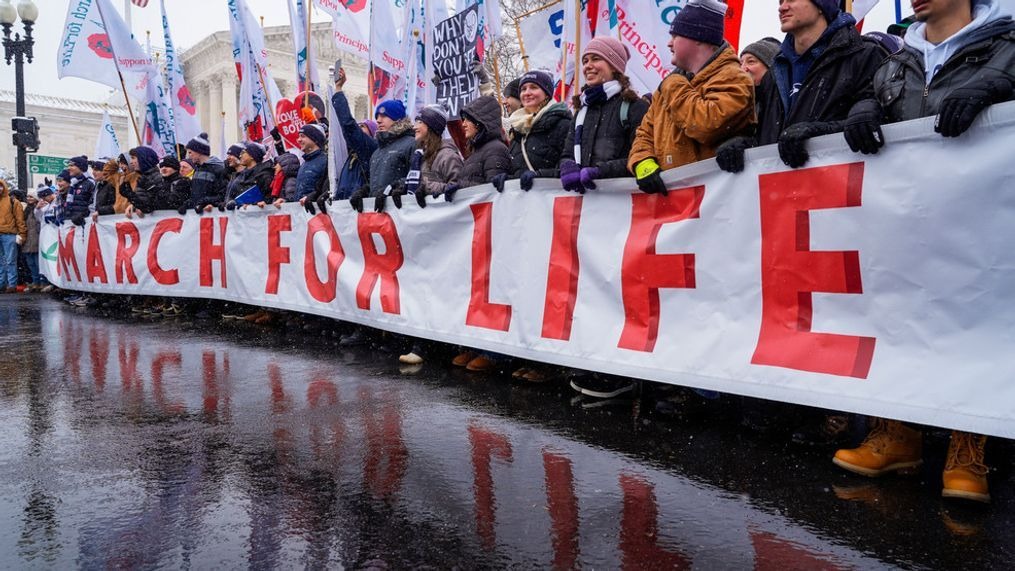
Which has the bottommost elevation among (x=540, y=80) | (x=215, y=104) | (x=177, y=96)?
(x=540, y=80)

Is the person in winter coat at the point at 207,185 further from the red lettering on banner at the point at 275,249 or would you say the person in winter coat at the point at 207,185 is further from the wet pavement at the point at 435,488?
the wet pavement at the point at 435,488

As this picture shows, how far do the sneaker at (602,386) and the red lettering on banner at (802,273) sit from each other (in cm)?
114

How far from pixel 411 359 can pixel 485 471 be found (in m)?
2.87

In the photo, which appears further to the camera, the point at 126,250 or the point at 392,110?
the point at 126,250

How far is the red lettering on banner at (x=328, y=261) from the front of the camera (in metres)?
7.05

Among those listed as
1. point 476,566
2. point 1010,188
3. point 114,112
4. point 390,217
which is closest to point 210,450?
point 476,566

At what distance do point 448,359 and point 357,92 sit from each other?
2139 inches

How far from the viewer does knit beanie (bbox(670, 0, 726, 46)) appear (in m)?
4.00

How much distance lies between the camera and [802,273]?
3.46 meters

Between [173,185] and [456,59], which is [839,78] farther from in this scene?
[173,185]

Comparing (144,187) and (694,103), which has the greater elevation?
(694,103)

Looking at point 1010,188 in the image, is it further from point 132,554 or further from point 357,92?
point 357,92

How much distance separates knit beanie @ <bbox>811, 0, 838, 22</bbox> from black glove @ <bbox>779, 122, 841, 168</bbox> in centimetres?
62

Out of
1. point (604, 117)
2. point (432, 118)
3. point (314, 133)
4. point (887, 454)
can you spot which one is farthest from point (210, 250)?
point (887, 454)
